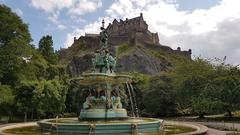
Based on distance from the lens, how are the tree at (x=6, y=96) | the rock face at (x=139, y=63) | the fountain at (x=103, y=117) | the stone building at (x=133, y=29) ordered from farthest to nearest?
the stone building at (x=133, y=29) → the rock face at (x=139, y=63) → the tree at (x=6, y=96) → the fountain at (x=103, y=117)

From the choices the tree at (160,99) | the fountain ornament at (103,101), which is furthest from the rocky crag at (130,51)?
the fountain ornament at (103,101)

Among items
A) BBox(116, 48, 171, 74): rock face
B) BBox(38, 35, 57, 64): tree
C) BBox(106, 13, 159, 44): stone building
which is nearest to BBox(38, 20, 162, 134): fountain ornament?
BBox(38, 35, 57, 64): tree

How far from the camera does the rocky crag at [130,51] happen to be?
4503 inches

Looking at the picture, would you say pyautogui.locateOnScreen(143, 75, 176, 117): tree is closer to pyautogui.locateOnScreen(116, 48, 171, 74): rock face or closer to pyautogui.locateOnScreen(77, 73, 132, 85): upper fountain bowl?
pyautogui.locateOnScreen(77, 73, 132, 85): upper fountain bowl

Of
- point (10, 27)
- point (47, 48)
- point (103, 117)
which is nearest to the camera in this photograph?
point (103, 117)

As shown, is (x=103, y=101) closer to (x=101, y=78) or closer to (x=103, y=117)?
(x=103, y=117)

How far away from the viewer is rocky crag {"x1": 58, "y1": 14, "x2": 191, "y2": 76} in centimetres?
11438

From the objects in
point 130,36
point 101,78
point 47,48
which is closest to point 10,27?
point 101,78

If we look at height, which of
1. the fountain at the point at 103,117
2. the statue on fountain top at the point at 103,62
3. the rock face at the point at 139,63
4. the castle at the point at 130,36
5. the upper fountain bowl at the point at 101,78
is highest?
the castle at the point at 130,36

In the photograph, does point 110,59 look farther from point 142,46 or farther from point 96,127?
point 142,46

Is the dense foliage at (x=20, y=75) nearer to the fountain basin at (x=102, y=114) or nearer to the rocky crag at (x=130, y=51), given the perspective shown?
the fountain basin at (x=102, y=114)

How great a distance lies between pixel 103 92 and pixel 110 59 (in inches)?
108

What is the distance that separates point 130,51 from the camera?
120188mm

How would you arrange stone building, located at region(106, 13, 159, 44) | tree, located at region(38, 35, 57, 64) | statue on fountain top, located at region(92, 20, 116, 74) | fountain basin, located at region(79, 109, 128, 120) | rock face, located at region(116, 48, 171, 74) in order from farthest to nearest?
1. stone building, located at region(106, 13, 159, 44)
2. rock face, located at region(116, 48, 171, 74)
3. tree, located at region(38, 35, 57, 64)
4. statue on fountain top, located at region(92, 20, 116, 74)
5. fountain basin, located at region(79, 109, 128, 120)
